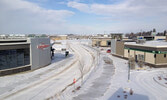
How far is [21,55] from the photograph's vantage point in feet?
89.4

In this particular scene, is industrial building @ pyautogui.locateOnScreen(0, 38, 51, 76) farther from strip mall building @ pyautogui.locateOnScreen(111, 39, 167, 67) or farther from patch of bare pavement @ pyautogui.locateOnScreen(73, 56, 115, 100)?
strip mall building @ pyautogui.locateOnScreen(111, 39, 167, 67)

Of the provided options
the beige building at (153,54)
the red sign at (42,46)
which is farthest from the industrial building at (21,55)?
the beige building at (153,54)

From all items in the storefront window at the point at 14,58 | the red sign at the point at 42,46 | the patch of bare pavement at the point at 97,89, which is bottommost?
the patch of bare pavement at the point at 97,89

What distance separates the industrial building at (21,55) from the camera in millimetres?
24641

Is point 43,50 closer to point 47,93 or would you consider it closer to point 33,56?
point 33,56

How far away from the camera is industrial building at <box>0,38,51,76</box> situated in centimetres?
2464

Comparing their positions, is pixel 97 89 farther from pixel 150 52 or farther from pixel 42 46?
pixel 150 52

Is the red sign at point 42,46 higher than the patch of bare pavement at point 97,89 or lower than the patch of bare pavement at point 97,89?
higher

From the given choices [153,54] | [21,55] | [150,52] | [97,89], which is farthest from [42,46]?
[153,54]

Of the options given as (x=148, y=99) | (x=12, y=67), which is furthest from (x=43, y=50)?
(x=148, y=99)

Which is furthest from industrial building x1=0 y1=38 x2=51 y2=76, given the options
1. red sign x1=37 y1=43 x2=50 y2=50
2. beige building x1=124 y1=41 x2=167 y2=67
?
beige building x1=124 y1=41 x2=167 y2=67

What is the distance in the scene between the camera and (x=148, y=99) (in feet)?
48.7

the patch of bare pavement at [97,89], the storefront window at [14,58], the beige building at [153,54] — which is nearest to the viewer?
the patch of bare pavement at [97,89]

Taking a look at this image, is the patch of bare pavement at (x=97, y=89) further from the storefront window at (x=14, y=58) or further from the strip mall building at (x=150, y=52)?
the storefront window at (x=14, y=58)
